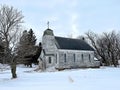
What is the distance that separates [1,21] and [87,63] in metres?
28.3

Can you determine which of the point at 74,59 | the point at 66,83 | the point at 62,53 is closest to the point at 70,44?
the point at 74,59

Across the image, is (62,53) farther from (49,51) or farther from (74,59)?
(74,59)

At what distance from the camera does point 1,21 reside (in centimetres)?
2886

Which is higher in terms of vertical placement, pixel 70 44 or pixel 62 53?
pixel 70 44

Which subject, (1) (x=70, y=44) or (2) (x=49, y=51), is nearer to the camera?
(2) (x=49, y=51)

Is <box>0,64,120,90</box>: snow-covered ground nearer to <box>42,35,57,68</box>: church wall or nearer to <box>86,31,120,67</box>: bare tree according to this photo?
<box>42,35,57,68</box>: church wall

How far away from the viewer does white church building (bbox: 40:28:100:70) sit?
157 ft

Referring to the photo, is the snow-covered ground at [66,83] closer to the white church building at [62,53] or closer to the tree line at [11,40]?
the tree line at [11,40]

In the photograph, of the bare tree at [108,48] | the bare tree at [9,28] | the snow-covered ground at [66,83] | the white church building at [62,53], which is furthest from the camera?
the bare tree at [108,48]

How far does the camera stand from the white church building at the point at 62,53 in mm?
48000

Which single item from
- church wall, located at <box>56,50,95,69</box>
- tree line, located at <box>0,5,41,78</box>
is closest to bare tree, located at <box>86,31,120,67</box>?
church wall, located at <box>56,50,95,69</box>

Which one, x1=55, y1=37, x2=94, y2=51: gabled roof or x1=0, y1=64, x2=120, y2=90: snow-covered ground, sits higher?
x1=55, y1=37, x2=94, y2=51: gabled roof

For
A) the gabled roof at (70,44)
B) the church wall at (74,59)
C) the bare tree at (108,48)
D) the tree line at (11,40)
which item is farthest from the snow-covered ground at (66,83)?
the bare tree at (108,48)

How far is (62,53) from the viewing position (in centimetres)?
4809
